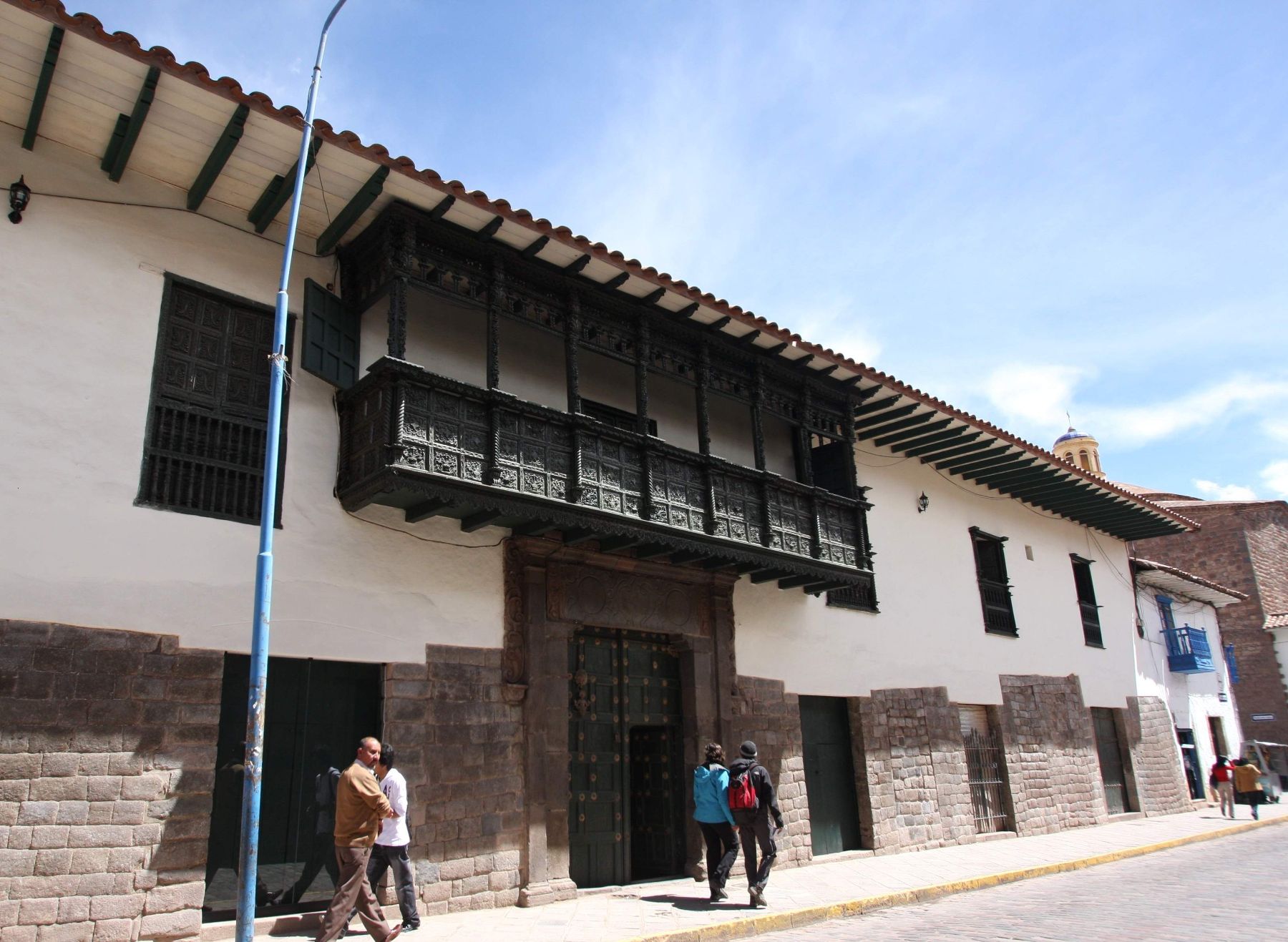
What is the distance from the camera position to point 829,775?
38.6ft

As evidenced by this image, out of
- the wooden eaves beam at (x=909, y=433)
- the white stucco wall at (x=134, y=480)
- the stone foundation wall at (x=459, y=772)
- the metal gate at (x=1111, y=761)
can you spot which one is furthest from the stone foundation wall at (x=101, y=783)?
the metal gate at (x=1111, y=761)

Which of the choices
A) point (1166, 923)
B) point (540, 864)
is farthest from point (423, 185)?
point (1166, 923)

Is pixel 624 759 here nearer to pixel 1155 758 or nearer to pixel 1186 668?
pixel 1155 758

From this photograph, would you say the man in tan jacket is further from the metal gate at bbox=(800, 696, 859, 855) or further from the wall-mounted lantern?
the metal gate at bbox=(800, 696, 859, 855)

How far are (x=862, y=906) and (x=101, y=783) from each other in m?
6.21

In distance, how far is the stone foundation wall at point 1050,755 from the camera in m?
14.4

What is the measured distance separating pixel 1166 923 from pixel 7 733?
7956 millimetres

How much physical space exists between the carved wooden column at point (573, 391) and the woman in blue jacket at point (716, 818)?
2658 mm

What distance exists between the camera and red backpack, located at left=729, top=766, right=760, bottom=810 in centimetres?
795

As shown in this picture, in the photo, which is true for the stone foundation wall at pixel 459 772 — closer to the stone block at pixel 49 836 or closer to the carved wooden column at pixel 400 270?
the stone block at pixel 49 836

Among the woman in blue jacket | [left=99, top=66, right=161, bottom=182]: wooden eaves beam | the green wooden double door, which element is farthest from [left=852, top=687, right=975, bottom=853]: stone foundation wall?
[left=99, top=66, right=161, bottom=182]: wooden eaves beam

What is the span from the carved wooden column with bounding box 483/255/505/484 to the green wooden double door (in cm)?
238

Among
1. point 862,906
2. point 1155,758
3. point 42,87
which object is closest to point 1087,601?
point 1155,758

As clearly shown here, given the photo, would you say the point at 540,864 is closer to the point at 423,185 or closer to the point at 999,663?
the point at 423,185
